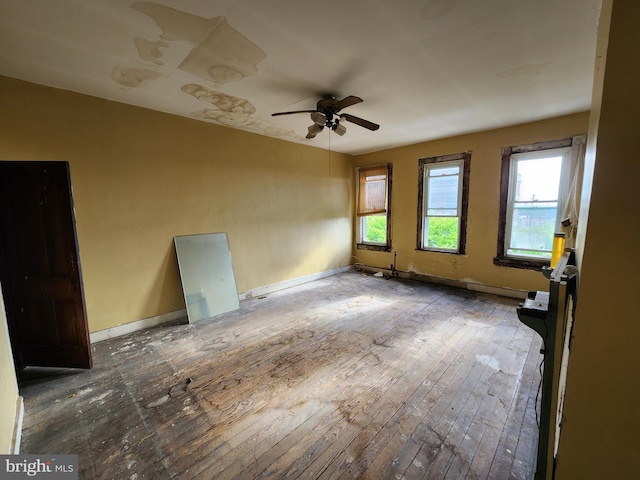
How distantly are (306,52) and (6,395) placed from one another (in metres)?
3.08

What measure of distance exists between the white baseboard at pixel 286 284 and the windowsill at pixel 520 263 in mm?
2957

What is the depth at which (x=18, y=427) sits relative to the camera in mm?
1709

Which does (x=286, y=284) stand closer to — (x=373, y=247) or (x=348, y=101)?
(x=373, y=247)

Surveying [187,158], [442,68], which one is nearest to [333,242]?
[187,158]

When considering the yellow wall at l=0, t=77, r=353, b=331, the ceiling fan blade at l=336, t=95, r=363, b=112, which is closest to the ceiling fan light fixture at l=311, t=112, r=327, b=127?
the ceiling fan blade at l=336, t=95, r=363, b=112

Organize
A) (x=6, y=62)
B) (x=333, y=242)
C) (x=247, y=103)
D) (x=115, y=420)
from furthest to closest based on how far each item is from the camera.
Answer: (x=333, y=242) → (x=247, y=103) → (x=6, y=62) → (x=115, y=420)

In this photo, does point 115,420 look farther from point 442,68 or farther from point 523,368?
point 442,68

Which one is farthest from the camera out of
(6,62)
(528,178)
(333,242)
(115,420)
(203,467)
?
(333,242)

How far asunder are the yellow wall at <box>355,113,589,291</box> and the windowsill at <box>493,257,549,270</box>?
0.23 ft

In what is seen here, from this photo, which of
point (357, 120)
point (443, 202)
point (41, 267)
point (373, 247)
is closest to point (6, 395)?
point (41, 267)

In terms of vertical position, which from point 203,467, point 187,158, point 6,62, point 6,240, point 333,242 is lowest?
point 203,467

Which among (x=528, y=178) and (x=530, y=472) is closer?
(x=530, y=472)

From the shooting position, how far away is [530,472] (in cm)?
144

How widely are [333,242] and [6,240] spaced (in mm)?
4604
